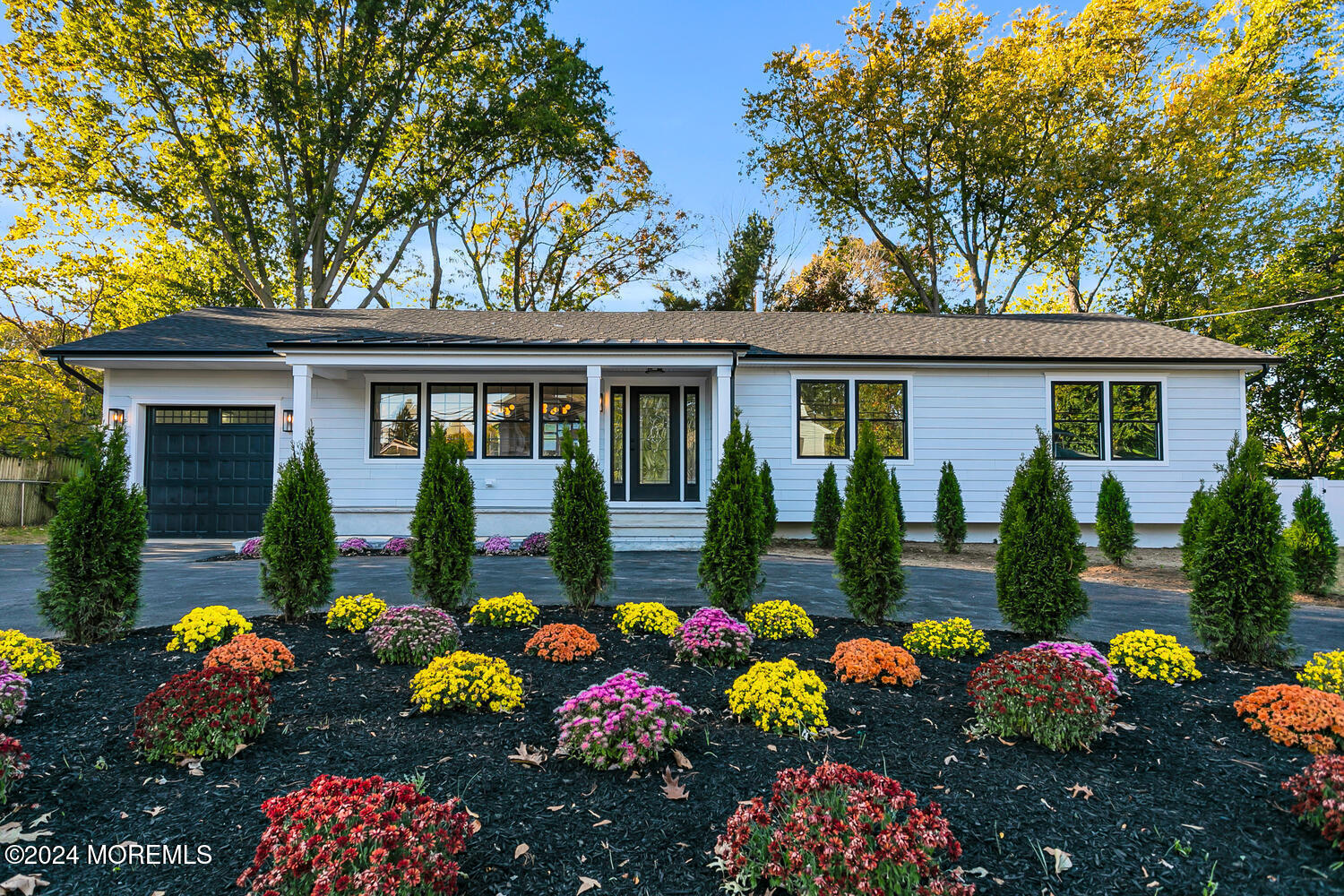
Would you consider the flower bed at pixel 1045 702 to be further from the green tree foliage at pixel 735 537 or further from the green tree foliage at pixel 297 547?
the green tree foliage at pixel 297 547

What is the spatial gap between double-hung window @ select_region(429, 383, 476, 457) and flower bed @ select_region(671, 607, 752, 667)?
778cm

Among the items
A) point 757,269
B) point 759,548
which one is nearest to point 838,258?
point 757,269

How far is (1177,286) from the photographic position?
60.5 feet

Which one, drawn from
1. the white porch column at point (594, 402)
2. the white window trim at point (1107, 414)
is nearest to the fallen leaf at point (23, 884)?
the white porch column at point (594, 402)

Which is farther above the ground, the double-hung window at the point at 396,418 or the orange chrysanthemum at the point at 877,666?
the double-hung window at the point at 396,418

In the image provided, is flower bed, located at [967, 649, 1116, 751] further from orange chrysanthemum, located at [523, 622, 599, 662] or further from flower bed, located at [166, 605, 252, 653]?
flower bed, located at [166, 605, 252, 653]

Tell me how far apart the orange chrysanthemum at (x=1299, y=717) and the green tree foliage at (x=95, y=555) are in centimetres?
614

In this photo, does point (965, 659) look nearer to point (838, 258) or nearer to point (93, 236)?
point (838, 258)

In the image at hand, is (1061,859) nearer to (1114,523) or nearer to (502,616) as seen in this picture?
(502,616)

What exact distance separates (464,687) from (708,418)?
8.09m

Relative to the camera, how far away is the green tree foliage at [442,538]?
505 centimetres

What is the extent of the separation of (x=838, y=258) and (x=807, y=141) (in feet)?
12.6

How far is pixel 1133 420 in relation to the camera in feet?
33.9

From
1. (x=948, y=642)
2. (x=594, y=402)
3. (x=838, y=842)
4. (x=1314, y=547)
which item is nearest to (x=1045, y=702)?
(x=948, y=642)
